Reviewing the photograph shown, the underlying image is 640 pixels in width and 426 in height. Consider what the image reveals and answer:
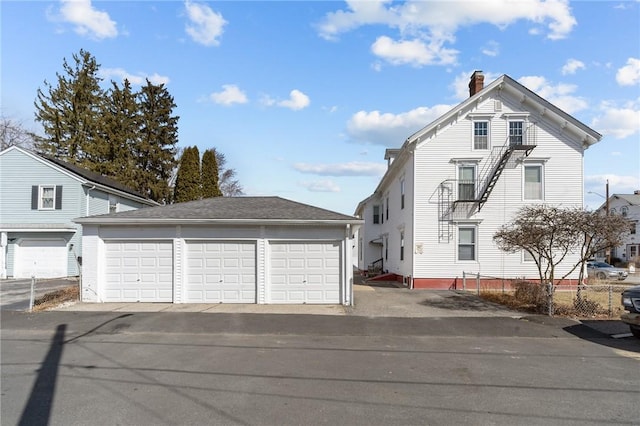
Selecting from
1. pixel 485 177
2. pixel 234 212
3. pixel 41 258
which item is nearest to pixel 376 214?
pixel 485 177

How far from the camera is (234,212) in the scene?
15031 mm

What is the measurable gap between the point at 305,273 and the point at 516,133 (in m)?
12.3

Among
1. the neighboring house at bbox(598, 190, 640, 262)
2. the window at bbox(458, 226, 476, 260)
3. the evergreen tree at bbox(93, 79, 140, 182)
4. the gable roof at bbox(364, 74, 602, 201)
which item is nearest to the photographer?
the gable roof at bbox(364, 74, 602, 201)

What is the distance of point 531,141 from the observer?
1981 cm

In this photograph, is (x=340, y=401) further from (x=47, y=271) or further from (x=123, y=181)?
(x=123, y=181)

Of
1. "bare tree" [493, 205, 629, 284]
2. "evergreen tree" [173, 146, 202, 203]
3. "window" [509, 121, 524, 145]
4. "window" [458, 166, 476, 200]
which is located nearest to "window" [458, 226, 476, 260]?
"window" [458, 166, 476, 200]

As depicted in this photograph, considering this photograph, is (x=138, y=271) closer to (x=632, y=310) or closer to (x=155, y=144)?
(x=632, y=310)

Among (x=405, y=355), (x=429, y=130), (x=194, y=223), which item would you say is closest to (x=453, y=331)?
(x=405, y=355)

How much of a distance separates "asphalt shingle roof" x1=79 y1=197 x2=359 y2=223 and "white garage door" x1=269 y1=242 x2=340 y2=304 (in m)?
0.95

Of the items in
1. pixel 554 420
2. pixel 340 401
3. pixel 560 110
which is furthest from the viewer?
pixel 560 110

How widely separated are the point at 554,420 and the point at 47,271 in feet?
86.2

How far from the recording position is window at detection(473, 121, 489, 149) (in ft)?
65.3

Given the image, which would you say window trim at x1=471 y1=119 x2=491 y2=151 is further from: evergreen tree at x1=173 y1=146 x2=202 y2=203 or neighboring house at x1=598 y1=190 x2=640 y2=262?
neighboring house at x1=598 y1=190 x2=640 y2=262

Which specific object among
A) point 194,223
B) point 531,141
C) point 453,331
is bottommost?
point 453,331
